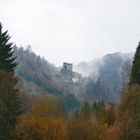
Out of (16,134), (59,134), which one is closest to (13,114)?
(16,134)

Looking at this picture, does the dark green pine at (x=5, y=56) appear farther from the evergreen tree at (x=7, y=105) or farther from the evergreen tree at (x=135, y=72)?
the evergreen tree at (x=135, y=72)

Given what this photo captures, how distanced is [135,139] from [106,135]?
4.17m

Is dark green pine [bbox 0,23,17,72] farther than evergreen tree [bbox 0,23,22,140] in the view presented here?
Yes

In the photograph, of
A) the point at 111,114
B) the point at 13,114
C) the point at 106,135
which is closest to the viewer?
the point at 13,114

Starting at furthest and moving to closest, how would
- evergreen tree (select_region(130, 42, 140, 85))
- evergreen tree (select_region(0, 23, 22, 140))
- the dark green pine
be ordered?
evergreen tree (select_region(130, 42, 140, 85)), the dark green pine, evergreen tree (select_region(0, 23, 22, 140))

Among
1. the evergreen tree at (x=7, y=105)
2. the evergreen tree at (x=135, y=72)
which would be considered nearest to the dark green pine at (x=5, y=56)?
the evergreen tree at (x=7, y=105)

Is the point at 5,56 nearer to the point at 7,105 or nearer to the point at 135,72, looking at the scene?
the point at 7,105

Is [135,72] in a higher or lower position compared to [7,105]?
higher

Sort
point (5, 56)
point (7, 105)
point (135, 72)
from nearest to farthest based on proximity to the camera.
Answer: point (7, 105), point (5, 56), point (135, 72)

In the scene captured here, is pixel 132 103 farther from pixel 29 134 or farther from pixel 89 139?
pixel 29 134

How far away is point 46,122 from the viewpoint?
62625 mm

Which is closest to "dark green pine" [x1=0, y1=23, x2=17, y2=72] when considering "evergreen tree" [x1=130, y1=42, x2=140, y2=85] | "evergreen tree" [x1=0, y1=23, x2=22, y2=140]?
"evergreen tree" [x1=0, y1=23, x2=22, y2=140]

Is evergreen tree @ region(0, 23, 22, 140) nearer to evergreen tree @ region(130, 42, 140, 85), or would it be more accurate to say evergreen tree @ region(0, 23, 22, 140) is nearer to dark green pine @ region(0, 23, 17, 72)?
dark green pine @ region(0, 23, 17, 72)

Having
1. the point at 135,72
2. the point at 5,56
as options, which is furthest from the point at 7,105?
the point at 135,72
